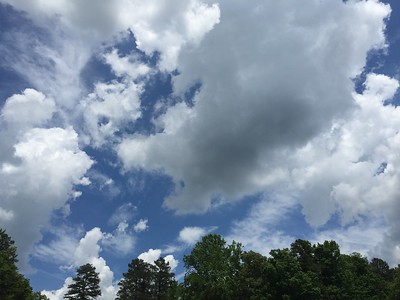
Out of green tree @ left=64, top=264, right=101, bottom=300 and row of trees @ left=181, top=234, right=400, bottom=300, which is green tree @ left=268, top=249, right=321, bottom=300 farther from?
green tree @ left=64, top=264, right=101, bottom=300

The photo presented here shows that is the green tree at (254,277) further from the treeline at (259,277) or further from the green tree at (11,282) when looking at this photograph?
the green tree at (11,282)

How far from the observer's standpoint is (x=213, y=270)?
59.4 meters

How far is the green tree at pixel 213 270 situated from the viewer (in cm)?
5691

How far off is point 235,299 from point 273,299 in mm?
5729

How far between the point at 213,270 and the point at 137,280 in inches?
1379

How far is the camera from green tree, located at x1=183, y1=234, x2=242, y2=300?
5691 centimetres

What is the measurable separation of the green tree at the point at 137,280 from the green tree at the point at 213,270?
28.9 metres

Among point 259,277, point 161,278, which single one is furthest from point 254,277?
point 161,278

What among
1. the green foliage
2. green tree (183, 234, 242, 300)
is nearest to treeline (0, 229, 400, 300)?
green tree (183, 234, 242, 300)

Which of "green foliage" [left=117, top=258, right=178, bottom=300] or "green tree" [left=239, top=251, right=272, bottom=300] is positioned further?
"green foliage" [left=117, top=258, right=178, bottom=300]

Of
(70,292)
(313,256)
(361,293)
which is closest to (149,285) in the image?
(70,292)

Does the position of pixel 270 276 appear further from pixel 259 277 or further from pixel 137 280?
pixel 137 280

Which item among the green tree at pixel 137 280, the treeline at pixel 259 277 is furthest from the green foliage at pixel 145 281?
the treeline at pixel 259 277

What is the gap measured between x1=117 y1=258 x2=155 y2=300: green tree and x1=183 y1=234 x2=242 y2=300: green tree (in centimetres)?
2886
